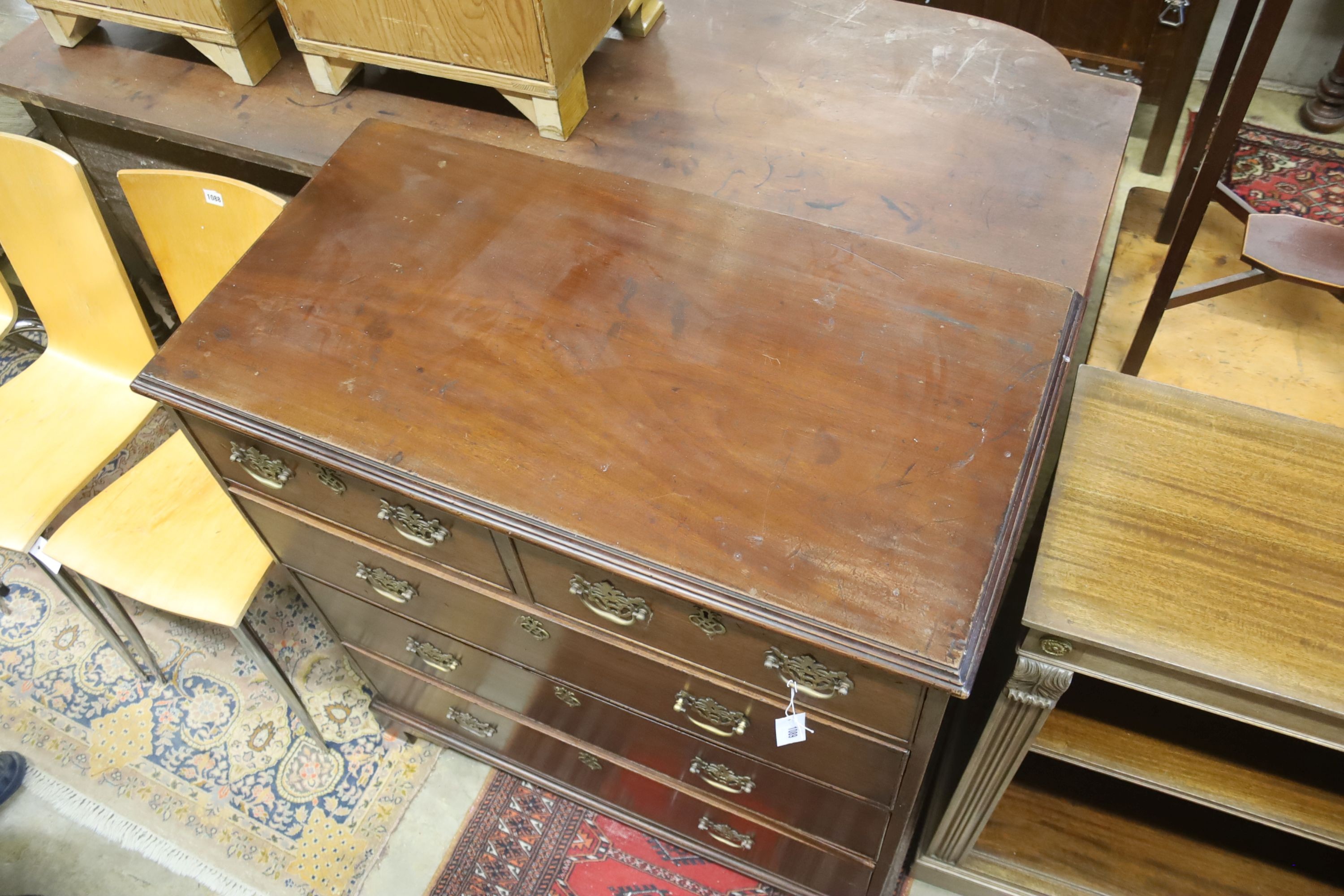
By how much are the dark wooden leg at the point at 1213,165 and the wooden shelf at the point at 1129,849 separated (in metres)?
1.10

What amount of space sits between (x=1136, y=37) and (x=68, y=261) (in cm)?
275

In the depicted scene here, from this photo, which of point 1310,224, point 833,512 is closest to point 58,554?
point 833,512

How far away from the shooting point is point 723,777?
1.45 metres

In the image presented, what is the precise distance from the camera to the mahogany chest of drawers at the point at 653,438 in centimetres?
99

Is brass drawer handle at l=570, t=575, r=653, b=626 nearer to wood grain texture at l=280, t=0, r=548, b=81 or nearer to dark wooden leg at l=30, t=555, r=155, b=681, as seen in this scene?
wood grain texture at l=280, t=0, r=548, b=81

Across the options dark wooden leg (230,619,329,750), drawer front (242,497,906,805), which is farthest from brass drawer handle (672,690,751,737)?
dark wooden leg (230,619,329,750)

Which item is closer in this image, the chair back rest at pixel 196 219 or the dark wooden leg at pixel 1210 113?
the chair back rest at pixel 196 219

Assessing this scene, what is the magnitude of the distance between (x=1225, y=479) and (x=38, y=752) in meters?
2.31

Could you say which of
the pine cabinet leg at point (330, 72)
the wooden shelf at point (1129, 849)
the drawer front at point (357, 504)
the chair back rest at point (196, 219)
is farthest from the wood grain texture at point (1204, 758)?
the pine cabinet leg at point (330, 72)

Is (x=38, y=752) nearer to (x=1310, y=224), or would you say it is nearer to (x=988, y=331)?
(x=988, y=331)

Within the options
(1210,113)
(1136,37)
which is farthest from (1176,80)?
(1210,113)

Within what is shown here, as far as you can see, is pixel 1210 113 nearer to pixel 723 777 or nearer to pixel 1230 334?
pixel 1230 334

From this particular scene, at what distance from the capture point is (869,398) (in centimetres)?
110

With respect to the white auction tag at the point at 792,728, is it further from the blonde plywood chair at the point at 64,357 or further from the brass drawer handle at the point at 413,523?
the blonde plywood chair at the point at 64,357
